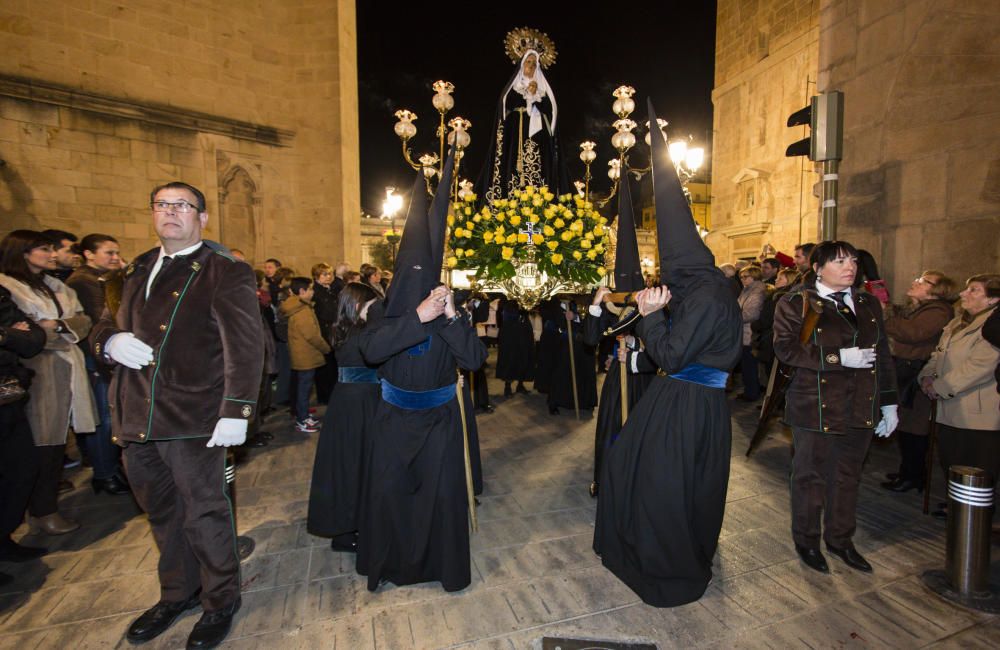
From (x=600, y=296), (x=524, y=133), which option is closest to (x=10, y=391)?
(x=600, y=296)

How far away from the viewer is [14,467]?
3.41m

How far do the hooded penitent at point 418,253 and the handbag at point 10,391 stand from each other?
2615 mm

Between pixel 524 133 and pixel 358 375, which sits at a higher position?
pixel 524 133

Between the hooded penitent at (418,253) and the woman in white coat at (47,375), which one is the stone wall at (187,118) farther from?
the hooded penitent at (418,253)

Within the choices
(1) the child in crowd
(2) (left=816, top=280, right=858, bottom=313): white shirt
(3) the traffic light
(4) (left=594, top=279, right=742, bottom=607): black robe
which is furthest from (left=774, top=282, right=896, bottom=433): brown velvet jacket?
(1) the child in crowd

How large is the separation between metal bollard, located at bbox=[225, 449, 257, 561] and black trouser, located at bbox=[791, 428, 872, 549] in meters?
3.72

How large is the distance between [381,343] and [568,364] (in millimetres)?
4764

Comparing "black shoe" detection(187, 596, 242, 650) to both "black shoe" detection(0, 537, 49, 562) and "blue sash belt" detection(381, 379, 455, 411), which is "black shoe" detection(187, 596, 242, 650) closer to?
"blue sash belt" detection(381, 379, 455, 411)

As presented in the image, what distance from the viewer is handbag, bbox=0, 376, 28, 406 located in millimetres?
3178

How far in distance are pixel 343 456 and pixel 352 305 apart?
45.8 inches

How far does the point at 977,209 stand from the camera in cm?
496

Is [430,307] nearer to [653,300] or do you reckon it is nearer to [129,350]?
[653,300]

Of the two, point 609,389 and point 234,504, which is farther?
point 609,389

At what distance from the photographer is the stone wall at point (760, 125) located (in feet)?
43.6
